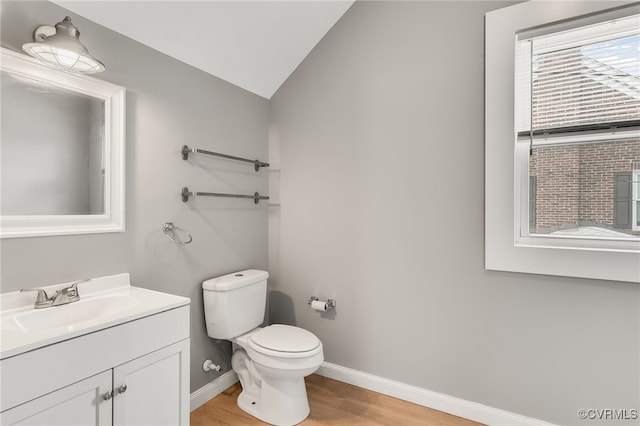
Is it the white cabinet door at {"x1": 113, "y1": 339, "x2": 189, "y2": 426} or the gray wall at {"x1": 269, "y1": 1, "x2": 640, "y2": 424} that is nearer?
the white cabinet door at {"x1": 113, "y1": 339, "x2": 189, "y2": 426}

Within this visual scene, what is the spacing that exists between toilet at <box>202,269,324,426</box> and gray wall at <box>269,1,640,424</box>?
425mm

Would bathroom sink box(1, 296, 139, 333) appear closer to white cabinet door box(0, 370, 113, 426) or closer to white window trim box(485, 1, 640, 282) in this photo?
white cabinet door box(0, 370, 113, 426)

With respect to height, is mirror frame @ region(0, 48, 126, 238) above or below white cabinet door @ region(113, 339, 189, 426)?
above

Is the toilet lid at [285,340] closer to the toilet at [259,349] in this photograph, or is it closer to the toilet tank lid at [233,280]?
the toilet at [259,349]

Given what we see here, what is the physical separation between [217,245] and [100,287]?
2.32 ft

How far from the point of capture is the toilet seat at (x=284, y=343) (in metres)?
Answer: 1.82

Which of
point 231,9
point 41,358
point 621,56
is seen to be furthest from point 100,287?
point 621,56

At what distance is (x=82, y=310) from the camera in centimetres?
145

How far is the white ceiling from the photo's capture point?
5.36 feet

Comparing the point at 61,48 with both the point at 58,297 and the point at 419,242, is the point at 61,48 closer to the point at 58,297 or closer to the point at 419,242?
the point at 58,297

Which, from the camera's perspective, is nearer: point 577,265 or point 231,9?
point 577,265

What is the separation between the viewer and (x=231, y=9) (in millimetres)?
1904

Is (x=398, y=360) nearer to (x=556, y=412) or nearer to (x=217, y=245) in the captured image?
(x=556, y=412)

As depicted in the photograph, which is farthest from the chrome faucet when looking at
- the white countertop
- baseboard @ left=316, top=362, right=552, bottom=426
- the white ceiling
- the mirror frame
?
baseboard @ left=316, top=362, right=552, bottom=426
